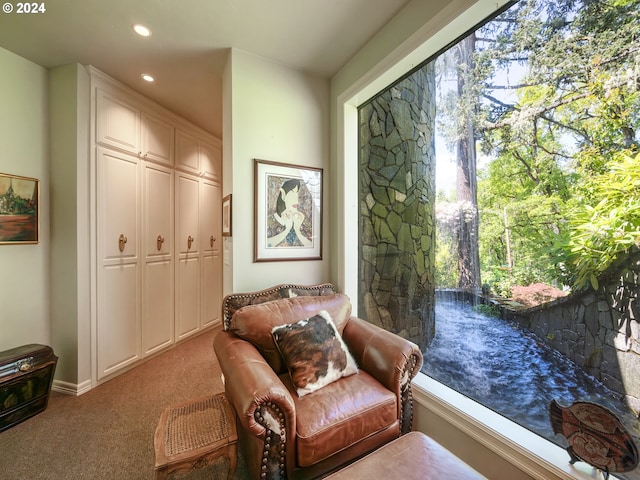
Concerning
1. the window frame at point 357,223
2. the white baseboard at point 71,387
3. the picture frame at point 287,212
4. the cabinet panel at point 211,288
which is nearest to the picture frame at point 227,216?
the picture frame at point 287,212

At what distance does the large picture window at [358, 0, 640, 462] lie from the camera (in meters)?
1.00

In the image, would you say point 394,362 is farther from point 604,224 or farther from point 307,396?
point 604,224

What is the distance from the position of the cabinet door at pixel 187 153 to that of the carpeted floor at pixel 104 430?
2.25 metres

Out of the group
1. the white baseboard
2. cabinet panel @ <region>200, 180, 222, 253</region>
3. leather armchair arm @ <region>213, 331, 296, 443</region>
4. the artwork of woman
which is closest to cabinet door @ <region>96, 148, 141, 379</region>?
the white baseboard

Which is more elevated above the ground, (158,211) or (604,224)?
(158,211)

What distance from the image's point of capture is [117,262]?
7.82 ft

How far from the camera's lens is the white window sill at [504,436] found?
107 cm

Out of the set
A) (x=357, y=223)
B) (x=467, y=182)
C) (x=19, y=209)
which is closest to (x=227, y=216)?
(x=357, y=223)

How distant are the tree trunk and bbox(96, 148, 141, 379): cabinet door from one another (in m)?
2.86

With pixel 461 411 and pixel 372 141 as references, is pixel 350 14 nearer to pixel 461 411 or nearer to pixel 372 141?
pixel 372 141

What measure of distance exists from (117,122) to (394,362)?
304cm

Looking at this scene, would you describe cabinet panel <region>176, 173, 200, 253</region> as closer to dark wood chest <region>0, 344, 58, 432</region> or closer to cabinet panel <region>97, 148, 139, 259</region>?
cabinet panel <region>97, 148, 139, 259</region>

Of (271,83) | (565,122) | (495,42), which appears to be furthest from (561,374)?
(271,83)

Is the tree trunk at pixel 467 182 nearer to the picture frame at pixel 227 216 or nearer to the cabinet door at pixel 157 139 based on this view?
the picture frame at pixel 227 216
